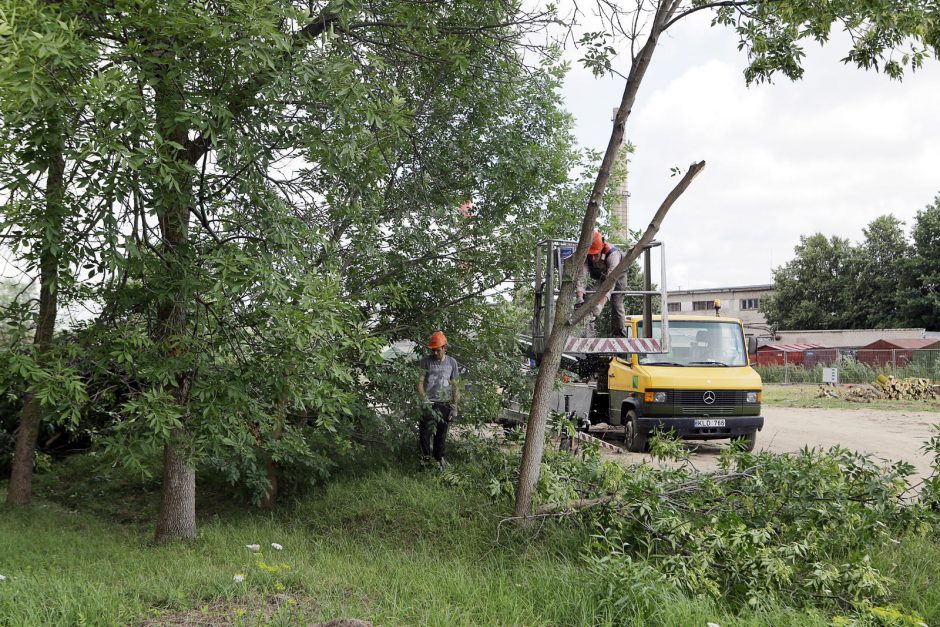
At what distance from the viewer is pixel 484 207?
9.51 metres

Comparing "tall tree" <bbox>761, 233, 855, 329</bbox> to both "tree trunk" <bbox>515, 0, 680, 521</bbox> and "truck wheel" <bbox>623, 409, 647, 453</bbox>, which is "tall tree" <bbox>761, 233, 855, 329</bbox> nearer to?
"truck wheel" <bbox>623, 409, 647, 453</bbox>

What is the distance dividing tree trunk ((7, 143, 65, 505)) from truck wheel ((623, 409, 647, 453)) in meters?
8.20

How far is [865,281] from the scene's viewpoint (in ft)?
152

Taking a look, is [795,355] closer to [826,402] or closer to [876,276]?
[876,276]

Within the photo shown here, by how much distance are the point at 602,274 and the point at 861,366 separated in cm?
2396

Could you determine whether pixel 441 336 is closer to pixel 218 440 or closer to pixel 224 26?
pixel 218 440

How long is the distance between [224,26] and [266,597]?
3704 mm

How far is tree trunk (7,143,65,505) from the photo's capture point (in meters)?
4.99

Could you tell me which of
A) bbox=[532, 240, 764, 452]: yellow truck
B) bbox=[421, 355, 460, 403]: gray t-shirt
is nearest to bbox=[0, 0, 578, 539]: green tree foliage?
bbox=[421, 355, 460, 403]: gray t-shirt

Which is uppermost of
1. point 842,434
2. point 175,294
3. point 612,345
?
point 175,294

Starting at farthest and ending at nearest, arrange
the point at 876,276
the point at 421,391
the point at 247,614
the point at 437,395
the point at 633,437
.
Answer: the point at 876,276, the point at 633,437, the point at 437,395, the point at 421,391, the point at 247,614

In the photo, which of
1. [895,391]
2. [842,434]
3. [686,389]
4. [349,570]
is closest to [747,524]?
[349,570]

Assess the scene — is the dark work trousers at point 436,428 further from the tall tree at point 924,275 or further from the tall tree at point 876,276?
the tall tree at point 876,276

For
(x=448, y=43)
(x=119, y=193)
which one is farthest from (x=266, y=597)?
(x=448, y=43)
